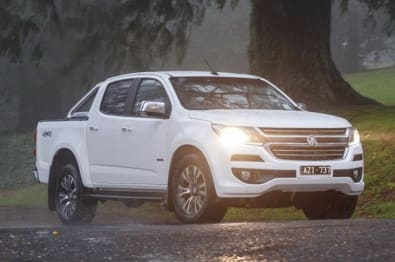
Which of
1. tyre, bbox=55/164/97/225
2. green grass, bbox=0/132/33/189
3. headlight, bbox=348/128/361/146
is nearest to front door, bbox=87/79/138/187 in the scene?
tyre, bbox=55/164/97/225

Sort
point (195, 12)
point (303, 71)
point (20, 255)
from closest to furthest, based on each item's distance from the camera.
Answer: point (20, 255), point (303, 71), point (195, 12)

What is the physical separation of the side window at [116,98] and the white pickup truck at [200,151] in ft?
0.06

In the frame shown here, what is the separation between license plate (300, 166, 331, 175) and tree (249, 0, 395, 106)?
1193 cm

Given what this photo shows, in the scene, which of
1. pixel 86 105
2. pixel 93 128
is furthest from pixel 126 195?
pixel 86 105

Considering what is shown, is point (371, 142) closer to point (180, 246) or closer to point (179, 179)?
point (179, 179)

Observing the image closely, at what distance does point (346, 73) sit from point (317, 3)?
46.3 metres

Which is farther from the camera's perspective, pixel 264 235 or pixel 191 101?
pixel 191 101

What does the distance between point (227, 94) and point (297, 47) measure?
11347 mm

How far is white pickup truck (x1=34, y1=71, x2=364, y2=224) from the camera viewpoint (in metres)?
11.6

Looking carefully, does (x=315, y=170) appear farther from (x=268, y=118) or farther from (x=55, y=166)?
(x=55, y=166)

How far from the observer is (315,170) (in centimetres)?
1177

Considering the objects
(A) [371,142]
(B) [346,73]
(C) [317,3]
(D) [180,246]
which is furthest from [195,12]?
(B) [346,73]

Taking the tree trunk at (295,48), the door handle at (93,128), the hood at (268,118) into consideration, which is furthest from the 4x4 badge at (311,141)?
the tree trunk at (295,48)

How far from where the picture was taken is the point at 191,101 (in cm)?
1267
